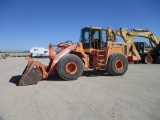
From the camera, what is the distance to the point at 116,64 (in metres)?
11.7

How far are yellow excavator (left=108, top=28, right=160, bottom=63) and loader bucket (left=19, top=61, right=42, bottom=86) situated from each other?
43.8 ft

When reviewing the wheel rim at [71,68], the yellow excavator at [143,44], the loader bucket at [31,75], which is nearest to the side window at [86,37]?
the wheel rim at [71,68]

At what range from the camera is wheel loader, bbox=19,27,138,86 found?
10.3 m

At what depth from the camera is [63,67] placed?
10.1 m

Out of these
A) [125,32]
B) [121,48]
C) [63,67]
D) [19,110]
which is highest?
[125,32]

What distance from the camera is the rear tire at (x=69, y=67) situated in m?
10.1

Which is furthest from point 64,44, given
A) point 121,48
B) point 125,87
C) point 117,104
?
point 117,104

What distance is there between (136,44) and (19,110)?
19385 millimetres

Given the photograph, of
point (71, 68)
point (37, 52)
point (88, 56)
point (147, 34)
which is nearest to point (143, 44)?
point (147, 34)

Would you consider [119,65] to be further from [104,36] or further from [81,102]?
[81,102]

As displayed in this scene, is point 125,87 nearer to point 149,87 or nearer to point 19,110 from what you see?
point 149,87

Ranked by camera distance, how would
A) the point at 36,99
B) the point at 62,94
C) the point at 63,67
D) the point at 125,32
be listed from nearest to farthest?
the point at 36,99 < the point at 62,94 < the point at 63,67 < the point at 125,32

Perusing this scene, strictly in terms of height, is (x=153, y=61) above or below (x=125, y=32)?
below

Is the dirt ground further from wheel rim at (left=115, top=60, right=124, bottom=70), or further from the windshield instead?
the windshield
